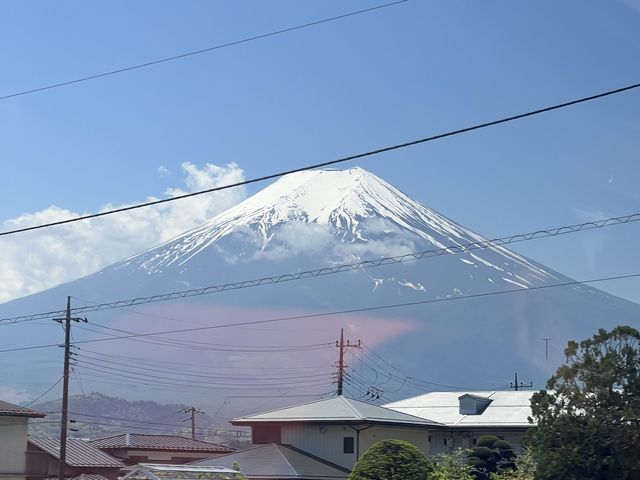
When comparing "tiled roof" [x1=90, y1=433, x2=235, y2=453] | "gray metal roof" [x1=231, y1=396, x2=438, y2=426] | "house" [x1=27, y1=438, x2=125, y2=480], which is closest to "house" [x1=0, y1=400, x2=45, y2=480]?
"house" [x1=27, y1=438, x2=125, y2=480]

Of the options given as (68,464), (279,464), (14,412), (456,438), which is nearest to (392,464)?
(279,464)

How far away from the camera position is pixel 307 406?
5134 cm

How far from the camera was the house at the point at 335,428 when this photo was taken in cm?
4653

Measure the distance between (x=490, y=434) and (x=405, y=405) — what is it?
1101cm

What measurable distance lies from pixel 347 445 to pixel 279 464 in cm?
317

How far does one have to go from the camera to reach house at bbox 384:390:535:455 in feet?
183

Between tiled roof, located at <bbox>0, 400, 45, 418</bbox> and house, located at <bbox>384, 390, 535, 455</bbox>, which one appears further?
house, located at <bbox>384, 390, 535, 455</bbox>

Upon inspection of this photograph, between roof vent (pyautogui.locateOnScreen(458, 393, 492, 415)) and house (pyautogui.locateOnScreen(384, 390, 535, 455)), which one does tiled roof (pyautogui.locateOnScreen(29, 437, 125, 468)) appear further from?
roof vent (pyautogui.locateOnScreen(458, 393, 492, 415))

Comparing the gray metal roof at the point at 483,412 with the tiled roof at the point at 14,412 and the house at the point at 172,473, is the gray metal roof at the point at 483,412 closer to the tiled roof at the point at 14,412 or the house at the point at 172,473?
the tiled roof at the point at 14,412

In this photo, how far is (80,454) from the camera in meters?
49.9

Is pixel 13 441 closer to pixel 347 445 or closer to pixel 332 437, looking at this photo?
pixel 332 437

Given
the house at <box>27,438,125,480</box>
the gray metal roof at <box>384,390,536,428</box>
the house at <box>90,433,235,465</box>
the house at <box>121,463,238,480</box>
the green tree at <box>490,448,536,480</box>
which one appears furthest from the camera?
the house at <box>90,433,235,465</box>

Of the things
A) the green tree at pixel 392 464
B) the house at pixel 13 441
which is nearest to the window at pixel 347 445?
the green tree at pixel 392 464

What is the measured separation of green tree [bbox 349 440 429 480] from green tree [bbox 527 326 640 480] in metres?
5.11
